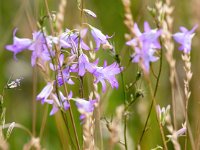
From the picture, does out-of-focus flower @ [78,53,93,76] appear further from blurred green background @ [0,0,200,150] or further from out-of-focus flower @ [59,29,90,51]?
blurred green background @ [0,0,200,150]

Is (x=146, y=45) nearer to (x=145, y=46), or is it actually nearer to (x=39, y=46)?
(x=145, y=46)

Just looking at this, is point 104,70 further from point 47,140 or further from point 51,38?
point 47,140


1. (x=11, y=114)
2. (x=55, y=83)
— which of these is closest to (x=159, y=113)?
(x=55, y=83)

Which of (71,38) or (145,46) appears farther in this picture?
(71,38)

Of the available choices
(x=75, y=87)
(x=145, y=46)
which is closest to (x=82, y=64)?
(x=145, y=46)

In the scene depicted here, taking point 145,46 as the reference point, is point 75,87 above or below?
below

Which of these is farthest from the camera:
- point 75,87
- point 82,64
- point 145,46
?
point 75,87

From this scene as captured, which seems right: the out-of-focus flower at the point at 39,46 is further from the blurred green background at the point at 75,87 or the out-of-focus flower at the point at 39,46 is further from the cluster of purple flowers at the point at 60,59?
the blurred green background at the point at 75,87

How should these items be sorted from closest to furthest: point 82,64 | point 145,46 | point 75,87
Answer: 1. point 145,46
2. point 82,64
3. point 75,87

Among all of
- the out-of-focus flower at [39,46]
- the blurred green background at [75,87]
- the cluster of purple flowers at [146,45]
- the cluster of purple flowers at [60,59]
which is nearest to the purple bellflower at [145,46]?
the cluster of purple flowers at [146,45]
